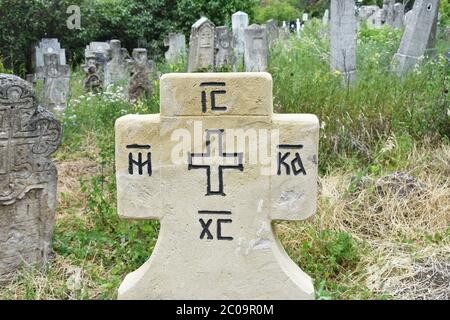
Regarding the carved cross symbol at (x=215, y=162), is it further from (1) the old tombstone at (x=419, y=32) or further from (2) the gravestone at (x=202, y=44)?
(2) the gravestone at (x=202, y=44)

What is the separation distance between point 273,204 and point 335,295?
83 cm

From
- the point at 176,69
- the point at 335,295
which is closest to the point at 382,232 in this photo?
the point at 335,295

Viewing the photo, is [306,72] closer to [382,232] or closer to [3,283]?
[382,232]

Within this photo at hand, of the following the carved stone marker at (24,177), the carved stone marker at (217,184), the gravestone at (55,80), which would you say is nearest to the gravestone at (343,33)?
the gravestone at (55,80)

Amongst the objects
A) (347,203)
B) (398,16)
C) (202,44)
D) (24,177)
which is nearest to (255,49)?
(202,44)

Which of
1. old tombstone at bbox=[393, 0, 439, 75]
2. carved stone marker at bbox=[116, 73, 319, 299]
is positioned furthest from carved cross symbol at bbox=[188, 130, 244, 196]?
old tombstone at bbox=[393, 0, 439, 75]

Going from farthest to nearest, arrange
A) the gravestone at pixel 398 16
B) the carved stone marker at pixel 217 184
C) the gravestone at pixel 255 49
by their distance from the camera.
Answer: the gravestone at pixel 398 16, the gravestone at pixel 255 49, the carved stone marker at pixel 217 184

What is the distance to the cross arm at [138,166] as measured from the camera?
123 inches

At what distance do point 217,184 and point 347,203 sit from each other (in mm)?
1692

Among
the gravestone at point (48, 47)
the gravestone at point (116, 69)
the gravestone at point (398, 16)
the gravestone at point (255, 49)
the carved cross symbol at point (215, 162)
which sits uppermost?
the carved cross symbol at point (215, 162)

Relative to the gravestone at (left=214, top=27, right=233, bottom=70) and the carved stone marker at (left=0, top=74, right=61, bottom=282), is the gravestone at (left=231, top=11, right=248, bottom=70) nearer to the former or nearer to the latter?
the gravestone at (left=214, top=27, right=233, bottom=70)

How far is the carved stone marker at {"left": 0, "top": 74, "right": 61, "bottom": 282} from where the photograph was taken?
3.88m

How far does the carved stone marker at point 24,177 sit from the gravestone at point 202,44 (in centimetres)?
602

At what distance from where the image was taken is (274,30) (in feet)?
48.2
